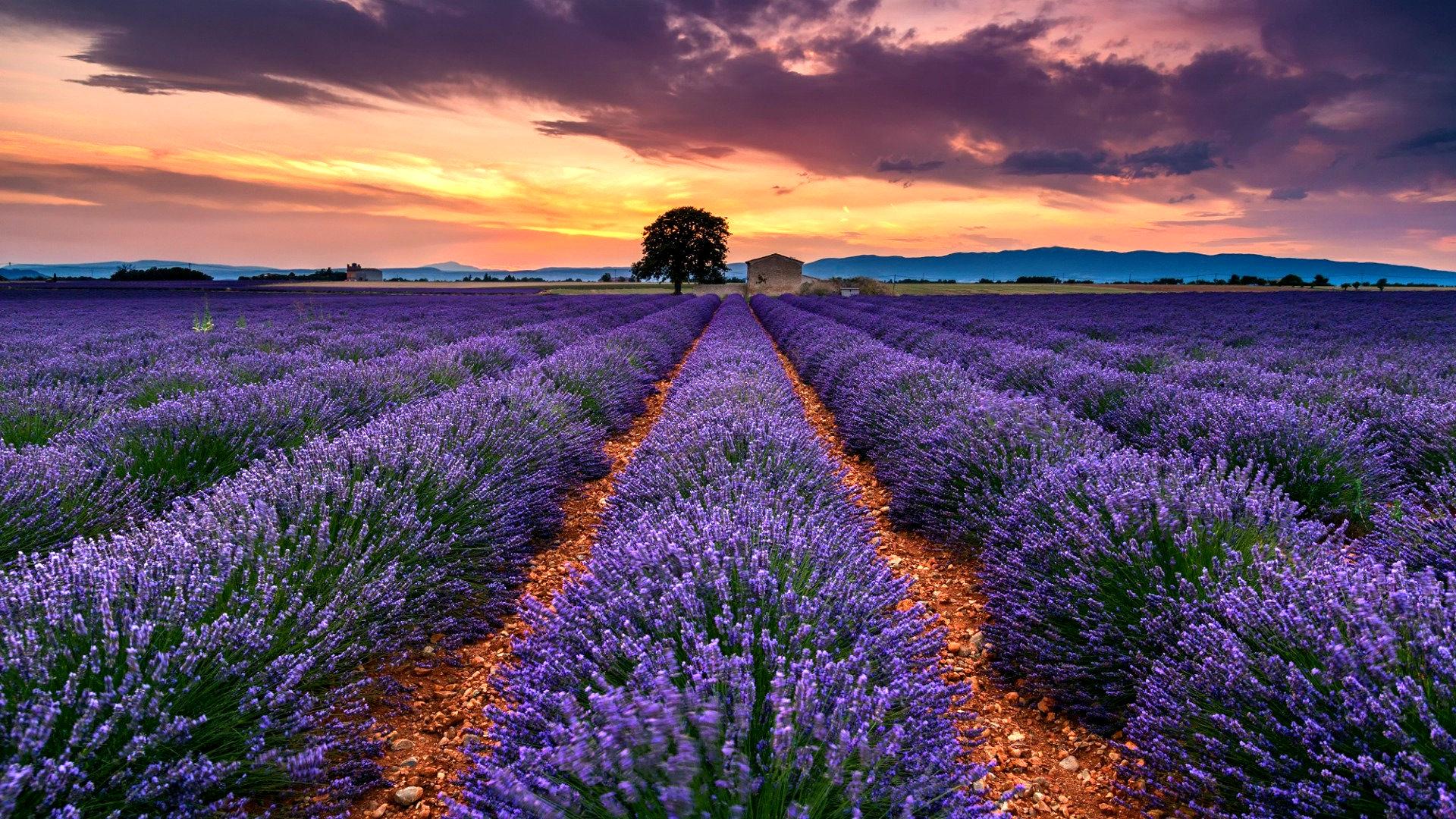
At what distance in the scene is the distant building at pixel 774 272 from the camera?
5594cm

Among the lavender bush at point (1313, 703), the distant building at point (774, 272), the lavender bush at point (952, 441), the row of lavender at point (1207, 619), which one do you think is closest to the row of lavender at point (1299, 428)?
the row of lavender at point (1207, 619)

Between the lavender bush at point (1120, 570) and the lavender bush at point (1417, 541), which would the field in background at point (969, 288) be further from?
the lavender bush at point (1120, 570)

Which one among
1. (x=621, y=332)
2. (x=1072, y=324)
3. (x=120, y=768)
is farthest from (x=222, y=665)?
(x=1072, y=324)

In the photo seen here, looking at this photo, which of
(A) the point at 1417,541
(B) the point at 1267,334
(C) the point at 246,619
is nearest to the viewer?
(C) the point at 246,619

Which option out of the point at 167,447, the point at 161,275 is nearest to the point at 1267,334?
the point at 167,447

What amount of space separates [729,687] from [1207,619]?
4.72 feet

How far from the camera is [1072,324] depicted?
15.4 meters

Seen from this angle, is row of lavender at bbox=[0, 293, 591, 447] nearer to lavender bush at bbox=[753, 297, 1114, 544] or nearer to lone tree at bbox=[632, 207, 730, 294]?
lavender bush at bbox=[753, 297, 1114, 544]

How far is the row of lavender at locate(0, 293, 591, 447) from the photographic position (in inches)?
195

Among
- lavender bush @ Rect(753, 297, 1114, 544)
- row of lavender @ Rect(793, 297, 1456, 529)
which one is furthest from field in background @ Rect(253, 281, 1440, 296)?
lavender bush @ Rect(753, 297, 1114, 544)

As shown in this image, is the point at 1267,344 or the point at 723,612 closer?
the point at 723,612

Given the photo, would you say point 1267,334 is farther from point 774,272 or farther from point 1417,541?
point 774,272

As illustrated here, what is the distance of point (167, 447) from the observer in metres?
3.78

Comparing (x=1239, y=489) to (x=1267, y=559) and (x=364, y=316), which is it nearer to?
(x=1267, y=559)
